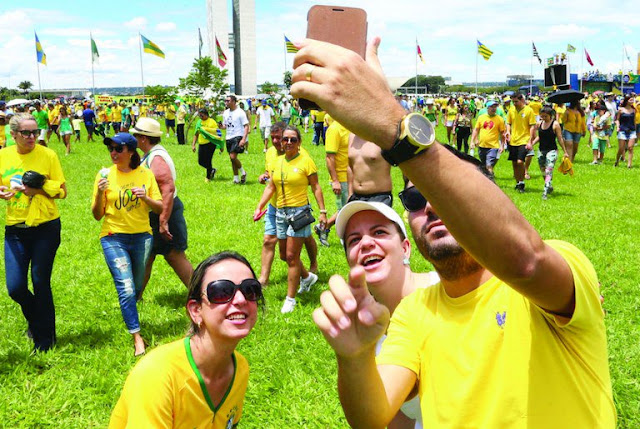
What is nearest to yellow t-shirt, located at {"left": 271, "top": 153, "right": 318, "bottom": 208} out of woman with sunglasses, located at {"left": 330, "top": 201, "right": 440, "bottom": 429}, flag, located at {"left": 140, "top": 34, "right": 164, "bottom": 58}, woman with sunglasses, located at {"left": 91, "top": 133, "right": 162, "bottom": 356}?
woman with sunglasses, located at {"left": 91, "top": 133, "right": 162, "bottom": 356}

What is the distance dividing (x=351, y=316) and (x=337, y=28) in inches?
25.9

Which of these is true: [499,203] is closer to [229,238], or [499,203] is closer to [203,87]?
[229,238]

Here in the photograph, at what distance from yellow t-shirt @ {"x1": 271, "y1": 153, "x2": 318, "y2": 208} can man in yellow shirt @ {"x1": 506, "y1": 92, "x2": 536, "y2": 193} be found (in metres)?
7.34

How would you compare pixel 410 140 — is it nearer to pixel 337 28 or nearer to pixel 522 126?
pixel 337 28

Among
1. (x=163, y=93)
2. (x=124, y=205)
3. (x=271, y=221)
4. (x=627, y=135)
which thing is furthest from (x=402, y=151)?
(x=163, y=93)

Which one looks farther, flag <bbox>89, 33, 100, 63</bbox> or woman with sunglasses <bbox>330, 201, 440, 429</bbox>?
Result: flag <bbox>89, 33, 100, 63</bbox>

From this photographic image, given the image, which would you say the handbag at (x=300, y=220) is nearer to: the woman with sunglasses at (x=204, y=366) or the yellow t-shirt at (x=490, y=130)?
the woman with sunglasses at (x=204, y=366)

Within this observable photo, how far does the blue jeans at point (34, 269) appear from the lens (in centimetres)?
473

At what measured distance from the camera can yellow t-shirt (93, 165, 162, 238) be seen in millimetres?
4945

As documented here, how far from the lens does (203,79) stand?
26500 millimetres

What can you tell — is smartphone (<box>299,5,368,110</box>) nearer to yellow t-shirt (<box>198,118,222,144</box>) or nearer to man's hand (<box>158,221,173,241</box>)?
man's hand (<box>158,221,173,241</box>)

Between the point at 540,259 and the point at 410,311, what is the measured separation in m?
0.98

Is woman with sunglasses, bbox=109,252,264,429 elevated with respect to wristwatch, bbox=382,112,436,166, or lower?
lower

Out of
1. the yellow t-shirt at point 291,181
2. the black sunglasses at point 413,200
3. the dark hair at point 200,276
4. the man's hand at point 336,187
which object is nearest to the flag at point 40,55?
the man's hand at point 336,187
